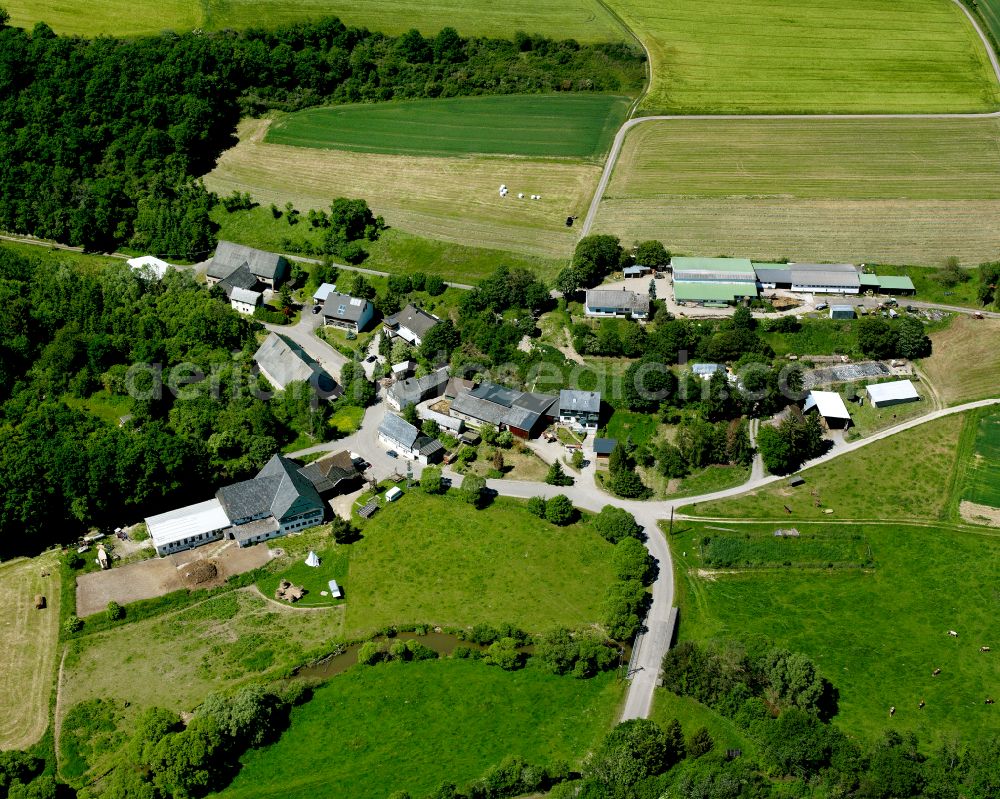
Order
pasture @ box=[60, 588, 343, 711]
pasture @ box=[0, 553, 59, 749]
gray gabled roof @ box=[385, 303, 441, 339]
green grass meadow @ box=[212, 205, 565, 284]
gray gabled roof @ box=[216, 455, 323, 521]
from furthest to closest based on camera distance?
green grass meadow @ box=[212, 205, 565, 284] < gray gabled roof @ box=[385, 303, 441, 339] < gray gabled roof @ box=[216, 455, 323, 521] < pasture @ box=[60, 588, 343, 711] < pasture @ box=[0, 553, 59, 749]

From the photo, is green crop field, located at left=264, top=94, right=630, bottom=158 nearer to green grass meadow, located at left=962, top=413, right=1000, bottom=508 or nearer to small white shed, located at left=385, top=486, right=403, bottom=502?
small white shed, located at left=385, top=486, right=403, bottom=502

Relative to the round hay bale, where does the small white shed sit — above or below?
above

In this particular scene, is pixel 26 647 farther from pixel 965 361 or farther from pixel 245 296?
pixel 965 361

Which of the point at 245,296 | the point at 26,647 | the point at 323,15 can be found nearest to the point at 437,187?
the point at 245,296

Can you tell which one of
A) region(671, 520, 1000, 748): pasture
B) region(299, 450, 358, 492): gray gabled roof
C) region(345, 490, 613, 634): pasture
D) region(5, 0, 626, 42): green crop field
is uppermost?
region(5, 0, 626, 42): green crop field

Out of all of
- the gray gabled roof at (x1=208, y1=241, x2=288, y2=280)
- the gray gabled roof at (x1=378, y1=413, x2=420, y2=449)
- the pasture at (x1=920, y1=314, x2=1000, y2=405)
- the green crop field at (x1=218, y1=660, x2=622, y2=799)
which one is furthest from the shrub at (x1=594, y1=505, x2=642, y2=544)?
the gray gabled roof at (x1=208, y1=241, x2=288, y2=280)
